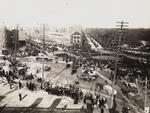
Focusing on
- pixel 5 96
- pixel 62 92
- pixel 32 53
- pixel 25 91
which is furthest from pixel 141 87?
pixel 32 53

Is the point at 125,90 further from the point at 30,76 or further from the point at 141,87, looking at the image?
the point at 30,76

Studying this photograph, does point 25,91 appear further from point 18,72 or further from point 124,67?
point 124,67

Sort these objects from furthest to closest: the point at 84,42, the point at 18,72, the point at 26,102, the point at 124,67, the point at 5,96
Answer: the point at 84,42, the point at 124,67, the point at 18,72, the point at 5,96, the point at 26,102

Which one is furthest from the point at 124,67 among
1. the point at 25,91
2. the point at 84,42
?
the point at 84,42

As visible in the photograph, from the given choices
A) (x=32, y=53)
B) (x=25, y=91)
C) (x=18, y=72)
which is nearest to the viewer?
(x=25, y=91)

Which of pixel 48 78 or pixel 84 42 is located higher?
pixel 84 42

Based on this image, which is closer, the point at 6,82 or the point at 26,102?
the point at 26,102

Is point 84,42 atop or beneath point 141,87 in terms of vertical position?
atop

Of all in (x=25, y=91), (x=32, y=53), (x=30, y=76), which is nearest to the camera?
(x=25, y=91)

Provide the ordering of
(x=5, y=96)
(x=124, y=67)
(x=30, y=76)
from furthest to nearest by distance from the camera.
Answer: (x=124, y=67), (x=30, y=76), (x=5, y=96)
